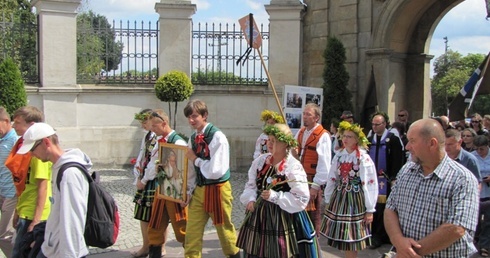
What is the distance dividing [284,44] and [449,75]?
47.2 meters

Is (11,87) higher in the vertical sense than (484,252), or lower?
higher

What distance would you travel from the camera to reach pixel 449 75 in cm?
5591

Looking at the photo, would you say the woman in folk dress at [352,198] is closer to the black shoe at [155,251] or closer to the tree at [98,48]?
the black shoe at [155,251]

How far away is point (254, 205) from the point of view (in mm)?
4621

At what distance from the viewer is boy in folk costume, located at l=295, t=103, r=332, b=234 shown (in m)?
6.06

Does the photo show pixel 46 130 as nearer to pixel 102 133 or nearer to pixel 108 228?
pixel 108 228

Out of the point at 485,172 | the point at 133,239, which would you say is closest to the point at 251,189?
the point at 133,239

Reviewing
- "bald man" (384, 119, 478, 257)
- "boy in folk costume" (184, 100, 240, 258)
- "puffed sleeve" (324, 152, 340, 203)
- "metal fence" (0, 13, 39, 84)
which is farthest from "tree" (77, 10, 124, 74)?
"bald man" (384, 119, 478, 257)

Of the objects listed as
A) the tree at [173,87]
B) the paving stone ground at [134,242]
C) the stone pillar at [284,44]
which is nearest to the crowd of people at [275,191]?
the paving stone ground at [134,242]

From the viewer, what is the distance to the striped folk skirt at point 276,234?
14.6ft

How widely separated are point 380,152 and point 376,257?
1.45 m

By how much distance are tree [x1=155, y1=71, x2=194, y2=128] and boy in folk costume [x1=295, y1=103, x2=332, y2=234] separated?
6.29 metres

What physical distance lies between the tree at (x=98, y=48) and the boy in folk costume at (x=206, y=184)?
28.4 feet

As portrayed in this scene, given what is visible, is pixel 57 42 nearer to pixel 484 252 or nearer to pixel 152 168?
pixel 152 168
